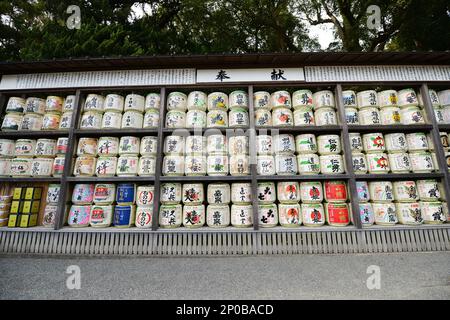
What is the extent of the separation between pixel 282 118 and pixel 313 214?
5.53 feet

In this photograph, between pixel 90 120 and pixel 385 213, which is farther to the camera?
pixel 90 120

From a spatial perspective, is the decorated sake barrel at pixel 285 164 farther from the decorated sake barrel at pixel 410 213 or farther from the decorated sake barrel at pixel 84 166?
the decorated sake barrel at pixel 84 166

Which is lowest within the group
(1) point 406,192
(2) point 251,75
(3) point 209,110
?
(1) point 406,192

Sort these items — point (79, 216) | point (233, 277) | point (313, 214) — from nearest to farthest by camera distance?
point (233, 277) < point (313, 214) < point (79, 216)

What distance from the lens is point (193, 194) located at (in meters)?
3.54

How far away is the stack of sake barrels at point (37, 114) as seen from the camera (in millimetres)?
3865

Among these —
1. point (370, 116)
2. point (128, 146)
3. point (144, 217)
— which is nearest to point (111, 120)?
point (128, 146)

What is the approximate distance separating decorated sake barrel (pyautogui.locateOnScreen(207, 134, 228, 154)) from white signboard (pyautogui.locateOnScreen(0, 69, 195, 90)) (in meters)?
1.11

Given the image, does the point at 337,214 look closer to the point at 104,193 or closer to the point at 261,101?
the point at 261,101

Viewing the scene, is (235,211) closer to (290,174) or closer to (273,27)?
(290,174)

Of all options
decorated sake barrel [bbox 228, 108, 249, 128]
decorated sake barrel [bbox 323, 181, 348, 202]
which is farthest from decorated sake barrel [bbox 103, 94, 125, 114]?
decorated sake barrel [bbox 323, 181, 348, 202]

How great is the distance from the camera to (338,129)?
3.72m

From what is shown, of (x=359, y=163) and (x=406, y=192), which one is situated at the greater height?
(x=359, y=163)
